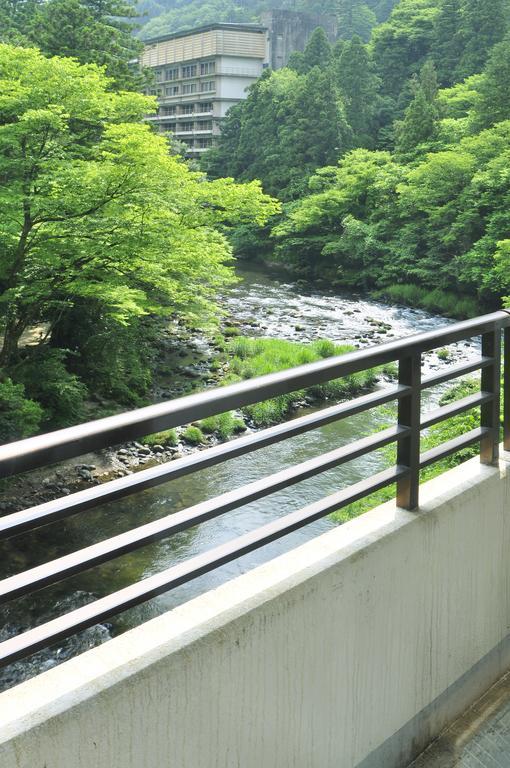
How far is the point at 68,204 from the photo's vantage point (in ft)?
43.2

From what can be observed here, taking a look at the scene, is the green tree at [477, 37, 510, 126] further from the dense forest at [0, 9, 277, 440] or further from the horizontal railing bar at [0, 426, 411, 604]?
the horizontal railing bar at [0, 426, 411, 604]

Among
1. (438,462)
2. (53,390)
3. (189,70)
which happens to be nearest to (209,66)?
(189,70)

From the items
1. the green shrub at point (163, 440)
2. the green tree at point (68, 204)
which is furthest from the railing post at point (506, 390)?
the green tree at point (68, 204)

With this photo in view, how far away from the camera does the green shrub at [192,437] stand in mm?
13891

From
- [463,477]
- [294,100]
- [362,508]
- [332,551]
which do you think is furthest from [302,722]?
[294,100]

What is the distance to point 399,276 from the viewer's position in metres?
27.7

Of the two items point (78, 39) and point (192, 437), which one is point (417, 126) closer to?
point (78, 39)

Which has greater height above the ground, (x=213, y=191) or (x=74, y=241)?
(x=213, y=191)

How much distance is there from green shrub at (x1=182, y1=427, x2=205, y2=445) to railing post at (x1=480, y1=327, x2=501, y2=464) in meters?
11.2

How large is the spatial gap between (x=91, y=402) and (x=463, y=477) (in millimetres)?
13560

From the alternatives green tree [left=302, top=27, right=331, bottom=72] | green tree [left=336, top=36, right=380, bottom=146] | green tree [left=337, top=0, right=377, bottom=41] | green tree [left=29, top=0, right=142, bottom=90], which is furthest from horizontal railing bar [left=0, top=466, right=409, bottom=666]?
green tree [left=337, top=0, right=377, bottom=41]

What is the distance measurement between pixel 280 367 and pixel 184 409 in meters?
16.6

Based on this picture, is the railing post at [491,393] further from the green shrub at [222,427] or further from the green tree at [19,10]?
the green tree at [19,10]

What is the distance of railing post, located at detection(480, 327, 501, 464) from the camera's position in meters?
2.72
